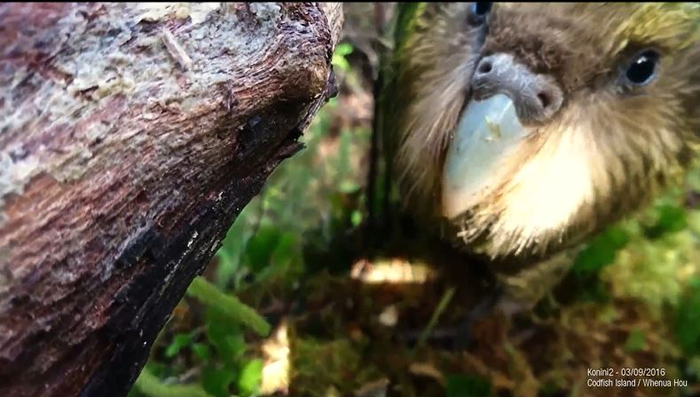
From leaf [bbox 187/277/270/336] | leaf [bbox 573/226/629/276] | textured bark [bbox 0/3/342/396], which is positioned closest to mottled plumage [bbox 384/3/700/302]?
leaf [bbox 573/226/629/276]

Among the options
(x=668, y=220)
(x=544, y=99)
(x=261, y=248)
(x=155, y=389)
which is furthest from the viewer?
(x=668, y=220)

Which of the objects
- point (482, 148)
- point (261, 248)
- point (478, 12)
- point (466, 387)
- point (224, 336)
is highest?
point (478, 12)

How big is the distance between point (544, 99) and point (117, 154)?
556 mm

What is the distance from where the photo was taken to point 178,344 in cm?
104

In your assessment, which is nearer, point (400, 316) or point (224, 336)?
point (224, 336)

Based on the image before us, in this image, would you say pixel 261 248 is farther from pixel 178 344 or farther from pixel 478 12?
pixel 478 12

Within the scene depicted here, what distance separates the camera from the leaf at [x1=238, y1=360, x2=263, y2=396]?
939mm

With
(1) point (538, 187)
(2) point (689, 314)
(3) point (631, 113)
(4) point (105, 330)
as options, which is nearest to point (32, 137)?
(4) point (105, 330)

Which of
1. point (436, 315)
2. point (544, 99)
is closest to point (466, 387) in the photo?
point (436, 315)

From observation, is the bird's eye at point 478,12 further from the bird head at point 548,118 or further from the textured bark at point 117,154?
the textured bark at point 117,154

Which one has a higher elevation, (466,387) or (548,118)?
(548,118)

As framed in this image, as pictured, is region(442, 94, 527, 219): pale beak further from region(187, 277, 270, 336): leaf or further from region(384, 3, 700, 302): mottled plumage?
region(187, 277, 270, 336): leaf

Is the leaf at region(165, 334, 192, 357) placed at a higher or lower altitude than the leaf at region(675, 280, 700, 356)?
higher

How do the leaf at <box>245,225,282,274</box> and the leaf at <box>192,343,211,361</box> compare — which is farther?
the leaf at <box>245,225,282,274</box>
